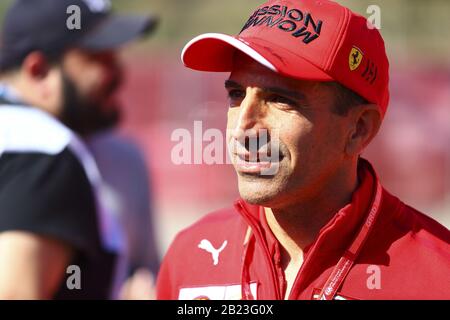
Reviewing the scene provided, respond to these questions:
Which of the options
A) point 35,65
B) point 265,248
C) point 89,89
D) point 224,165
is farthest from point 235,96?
point 224,165

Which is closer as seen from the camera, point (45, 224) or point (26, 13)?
point (45, 224)

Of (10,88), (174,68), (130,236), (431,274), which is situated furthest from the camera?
(174,68)

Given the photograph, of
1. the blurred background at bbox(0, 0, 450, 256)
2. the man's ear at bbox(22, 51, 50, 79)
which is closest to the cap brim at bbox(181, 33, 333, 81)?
the man's ear at bbox(22, 51, 50, 79)

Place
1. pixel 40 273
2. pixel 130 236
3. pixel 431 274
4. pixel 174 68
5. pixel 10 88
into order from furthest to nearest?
pixel 174 68 → pixel 130 236 → pixel 10 88 → pixel 40 273 → pixel 431 274

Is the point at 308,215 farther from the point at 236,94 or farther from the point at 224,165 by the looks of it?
the point at 224,165

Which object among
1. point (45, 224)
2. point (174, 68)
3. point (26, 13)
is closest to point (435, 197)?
point (174, 68)

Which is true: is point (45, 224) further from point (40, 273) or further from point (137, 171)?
point (137, 171)

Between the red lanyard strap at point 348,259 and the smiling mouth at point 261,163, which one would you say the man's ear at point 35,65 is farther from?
the red lanyard strap at point 348,259

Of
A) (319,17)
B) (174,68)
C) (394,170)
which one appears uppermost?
(174,68)

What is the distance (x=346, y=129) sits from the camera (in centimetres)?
261

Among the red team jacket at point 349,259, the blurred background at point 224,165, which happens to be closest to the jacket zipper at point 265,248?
the red team jacket at point 349,259

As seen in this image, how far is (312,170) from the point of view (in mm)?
2535

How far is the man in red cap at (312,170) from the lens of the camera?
248cm

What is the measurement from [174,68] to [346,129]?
11783 mm
